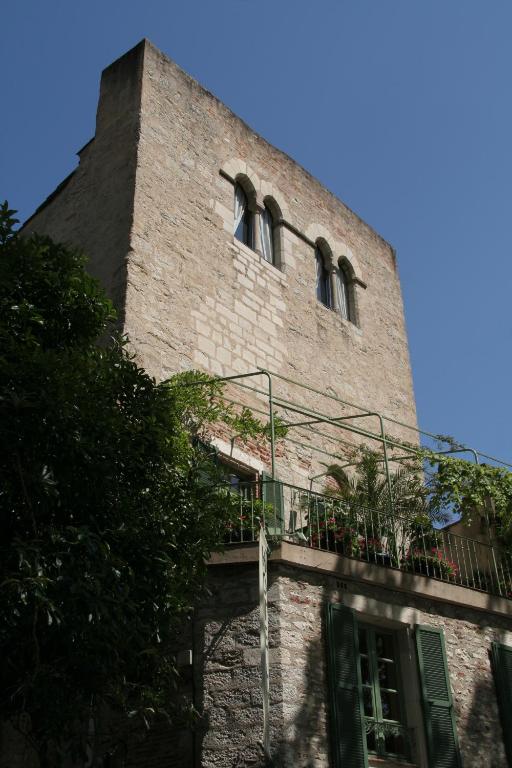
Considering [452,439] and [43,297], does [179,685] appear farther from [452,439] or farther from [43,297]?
[452,439]

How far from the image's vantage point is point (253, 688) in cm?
870

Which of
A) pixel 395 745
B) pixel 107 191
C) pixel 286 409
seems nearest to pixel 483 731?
pixel 395 745

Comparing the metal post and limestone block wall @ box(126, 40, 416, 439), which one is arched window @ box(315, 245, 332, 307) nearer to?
limestone block wall @ box(126, 40, 416, 439)

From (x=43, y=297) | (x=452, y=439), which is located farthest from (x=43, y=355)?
(x=452, y=439)

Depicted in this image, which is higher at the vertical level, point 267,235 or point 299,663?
point 267,235

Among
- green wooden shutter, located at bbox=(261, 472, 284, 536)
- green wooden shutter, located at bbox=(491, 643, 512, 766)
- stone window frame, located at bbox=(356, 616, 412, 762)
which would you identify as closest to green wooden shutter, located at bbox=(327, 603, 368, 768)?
stone window frame, located at bbox=(356, 616, 412, 762)

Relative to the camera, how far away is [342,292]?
1645 centimetres

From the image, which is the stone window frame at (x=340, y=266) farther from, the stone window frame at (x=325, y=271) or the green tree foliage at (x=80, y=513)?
the green tree foliage at (x=80, y=513)

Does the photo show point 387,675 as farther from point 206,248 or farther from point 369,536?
point 206,248

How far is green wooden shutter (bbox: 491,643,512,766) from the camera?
10219mm

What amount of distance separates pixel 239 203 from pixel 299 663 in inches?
320

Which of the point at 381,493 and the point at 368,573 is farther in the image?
the point at 381,493

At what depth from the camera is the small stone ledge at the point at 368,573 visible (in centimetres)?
940

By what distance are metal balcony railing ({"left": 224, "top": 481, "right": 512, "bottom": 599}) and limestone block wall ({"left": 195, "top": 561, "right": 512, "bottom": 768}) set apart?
37 centimetres
